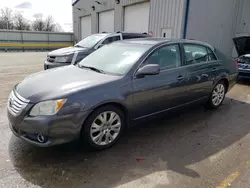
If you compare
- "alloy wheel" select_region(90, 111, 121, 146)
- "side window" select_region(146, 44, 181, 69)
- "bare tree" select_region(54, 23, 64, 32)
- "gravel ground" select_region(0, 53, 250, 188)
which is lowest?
"gravel ground" select_region(0, 53, 250, 188)

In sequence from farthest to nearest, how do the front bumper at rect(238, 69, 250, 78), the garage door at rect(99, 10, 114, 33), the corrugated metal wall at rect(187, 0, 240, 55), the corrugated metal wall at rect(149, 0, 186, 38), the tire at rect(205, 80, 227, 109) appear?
1. the garage door at rect(99, 10, 114, 33)
2. the corrugated metal wall at rect(187, 0, 240, 55)
3. the corrugated metal wall at rect(149, 0, 186, 38)
4. the front bumper at rect(238, 69, 250, 78)
5. the tire at rect(205, 80, 227, 109)

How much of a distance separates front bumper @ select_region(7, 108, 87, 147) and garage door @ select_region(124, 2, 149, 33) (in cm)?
1178

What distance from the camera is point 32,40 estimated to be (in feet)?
82.2

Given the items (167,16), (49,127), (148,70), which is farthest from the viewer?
(167,16)

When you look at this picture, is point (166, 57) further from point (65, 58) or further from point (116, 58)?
point (65, 58)

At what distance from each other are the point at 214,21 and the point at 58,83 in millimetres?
11704

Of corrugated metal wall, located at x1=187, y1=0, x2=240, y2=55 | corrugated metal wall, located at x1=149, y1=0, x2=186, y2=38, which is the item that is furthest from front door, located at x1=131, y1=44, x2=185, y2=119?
corrugated metal wall, located at x1=187, y1=0, x2=240, y2=55

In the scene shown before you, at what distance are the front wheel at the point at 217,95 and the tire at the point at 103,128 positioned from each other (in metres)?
2.50

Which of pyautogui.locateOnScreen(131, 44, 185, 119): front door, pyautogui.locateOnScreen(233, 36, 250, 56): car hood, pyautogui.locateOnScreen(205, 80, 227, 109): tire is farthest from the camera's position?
pyautogui.locateOnScreen(233, 36, 250, 56): car hood

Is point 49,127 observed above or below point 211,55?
below

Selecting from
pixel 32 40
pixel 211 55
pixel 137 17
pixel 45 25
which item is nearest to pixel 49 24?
pixel 45 25

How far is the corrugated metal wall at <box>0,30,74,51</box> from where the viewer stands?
23312 millimetres

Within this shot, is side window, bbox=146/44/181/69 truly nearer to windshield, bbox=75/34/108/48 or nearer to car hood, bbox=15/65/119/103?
car hood, bbox=15/65/119/103

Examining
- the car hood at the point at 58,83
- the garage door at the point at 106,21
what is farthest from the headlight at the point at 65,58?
the garage door at the point at 106,21
